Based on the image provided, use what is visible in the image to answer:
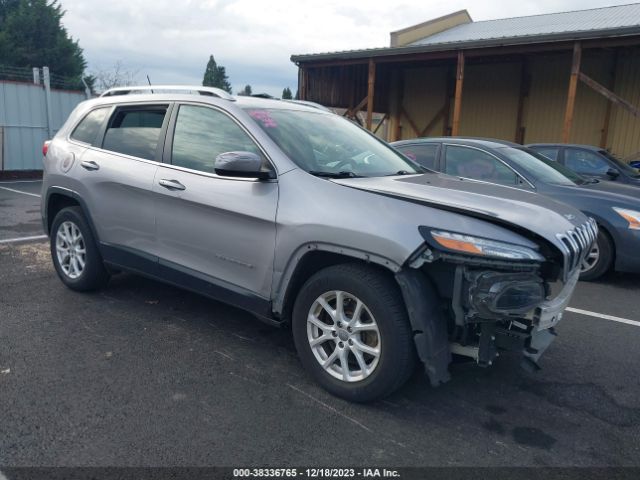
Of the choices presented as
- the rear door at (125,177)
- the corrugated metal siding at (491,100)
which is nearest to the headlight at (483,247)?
the rear door at (125,177)

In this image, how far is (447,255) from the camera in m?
2.81

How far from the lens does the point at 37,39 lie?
39938 millimetres

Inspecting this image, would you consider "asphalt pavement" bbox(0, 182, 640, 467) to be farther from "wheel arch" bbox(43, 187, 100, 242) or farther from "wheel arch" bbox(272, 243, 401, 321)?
"wheel arch" bbox(43, 187, 100, 242)

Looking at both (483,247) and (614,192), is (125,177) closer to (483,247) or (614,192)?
(483,247)

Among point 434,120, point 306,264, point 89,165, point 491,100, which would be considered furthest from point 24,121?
point 306,264

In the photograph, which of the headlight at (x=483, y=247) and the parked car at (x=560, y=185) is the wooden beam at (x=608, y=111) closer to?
the parked car at (x=560, y=185)

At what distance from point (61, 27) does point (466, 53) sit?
125 feet

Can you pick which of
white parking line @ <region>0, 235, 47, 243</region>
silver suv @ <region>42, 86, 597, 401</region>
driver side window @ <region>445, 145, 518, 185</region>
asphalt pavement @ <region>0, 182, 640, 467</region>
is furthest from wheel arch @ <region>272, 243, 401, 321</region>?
white parking line @ <region>0, 235, 47, 243</region>

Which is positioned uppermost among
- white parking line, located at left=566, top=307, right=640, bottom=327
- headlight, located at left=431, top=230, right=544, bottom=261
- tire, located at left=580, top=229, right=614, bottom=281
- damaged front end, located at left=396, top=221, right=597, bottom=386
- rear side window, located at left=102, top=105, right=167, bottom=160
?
rear side window, located at left=102, top=105, right=167, bottom=160

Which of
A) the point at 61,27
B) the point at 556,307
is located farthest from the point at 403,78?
the point at 61,27

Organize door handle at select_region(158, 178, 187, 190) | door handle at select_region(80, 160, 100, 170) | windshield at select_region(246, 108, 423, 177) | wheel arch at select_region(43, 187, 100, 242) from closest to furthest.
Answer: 1. windshield at select_region(246, 108, 423, 177)
2. door handle at select_region(158, 178, 187, 190)
3. door handle at select_region(80, 160, 100, 170)
4. wheel arch at select_region(43, 187, 100, 242)

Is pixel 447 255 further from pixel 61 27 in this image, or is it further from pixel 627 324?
pixel 61 27

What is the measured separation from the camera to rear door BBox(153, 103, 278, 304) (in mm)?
3496

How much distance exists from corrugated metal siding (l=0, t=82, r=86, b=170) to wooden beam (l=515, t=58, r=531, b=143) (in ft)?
48.8
